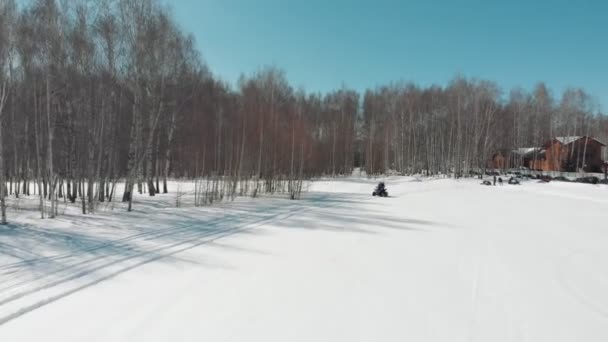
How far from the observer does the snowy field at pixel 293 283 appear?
330cm

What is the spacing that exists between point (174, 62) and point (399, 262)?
41.8 ft

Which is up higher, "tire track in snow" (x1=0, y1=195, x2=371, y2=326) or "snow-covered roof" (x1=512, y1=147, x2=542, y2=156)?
"snow-covered roof" (x1=512, y1=147, x2=542, y2=156)

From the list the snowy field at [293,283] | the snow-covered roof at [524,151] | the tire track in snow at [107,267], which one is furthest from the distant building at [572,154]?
the tire track in snow at [107,267]

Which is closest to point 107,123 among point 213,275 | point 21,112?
point 21,112

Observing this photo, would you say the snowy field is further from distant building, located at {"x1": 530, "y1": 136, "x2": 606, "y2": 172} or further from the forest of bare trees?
distant building, located at {"x1": 530, "y1": 136, "x2": 606, "y2": 172}

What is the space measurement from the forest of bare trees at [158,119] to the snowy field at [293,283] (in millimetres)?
4613

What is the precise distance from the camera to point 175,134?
2136 centimetres

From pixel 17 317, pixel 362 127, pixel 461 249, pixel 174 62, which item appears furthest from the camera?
pixel 362 127

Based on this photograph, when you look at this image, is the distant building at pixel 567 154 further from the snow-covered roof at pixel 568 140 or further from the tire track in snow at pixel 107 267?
the tire track in snow at pixel 107 267

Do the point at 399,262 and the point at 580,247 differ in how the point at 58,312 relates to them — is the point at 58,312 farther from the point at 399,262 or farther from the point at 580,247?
the point at 580,247

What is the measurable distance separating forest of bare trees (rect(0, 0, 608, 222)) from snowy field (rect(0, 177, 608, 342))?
4.61m

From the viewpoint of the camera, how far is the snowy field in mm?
3299

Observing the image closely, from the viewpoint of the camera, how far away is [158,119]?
45.8 feet

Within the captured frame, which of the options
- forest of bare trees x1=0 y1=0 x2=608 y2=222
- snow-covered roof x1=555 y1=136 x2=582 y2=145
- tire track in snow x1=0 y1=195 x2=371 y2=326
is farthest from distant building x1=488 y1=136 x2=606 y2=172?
tire track in snow x1=0 y1=195 x2=371 y2=326
